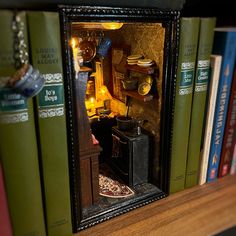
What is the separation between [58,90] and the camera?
1.90ft

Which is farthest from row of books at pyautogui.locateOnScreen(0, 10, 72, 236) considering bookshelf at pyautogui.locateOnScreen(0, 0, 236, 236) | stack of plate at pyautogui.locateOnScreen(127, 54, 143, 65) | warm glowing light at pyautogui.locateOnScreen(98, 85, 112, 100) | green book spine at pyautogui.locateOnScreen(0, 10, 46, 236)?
warm glowing light at pyautogui.locateOnScreen(98, 85, 112, 100)

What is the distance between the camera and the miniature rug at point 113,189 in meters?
0.87

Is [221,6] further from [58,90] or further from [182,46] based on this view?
[58,90]

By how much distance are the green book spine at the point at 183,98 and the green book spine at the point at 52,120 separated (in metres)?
0.35

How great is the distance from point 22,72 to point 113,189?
56cm

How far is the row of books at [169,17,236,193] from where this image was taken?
724mm

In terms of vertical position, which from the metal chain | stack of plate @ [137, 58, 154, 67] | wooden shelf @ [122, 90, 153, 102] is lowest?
wooden shelf @ [122, 90, 153, 102]

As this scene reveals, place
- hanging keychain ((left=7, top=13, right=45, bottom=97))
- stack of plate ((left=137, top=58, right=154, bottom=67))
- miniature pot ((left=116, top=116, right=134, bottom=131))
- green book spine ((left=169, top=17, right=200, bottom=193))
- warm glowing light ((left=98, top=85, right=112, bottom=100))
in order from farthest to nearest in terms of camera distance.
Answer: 1. warm glowing light ((left=98, top=85, right=112, bottom=100))
2. miniature pot ((left=116, top=116, right=134, bottom=131))
3. stack of plate ((left=137, top=58, right=154, bottom=67))
4. green book spine ((left=169, top=17, right=200, bottom=193))
5. hanging keychain ((left=7, top=13, right=45, bottom=97))

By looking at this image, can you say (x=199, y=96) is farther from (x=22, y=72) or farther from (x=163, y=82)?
(x=22, y=72)

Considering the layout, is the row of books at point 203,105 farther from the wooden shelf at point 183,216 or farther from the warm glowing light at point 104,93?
the warm glowing light at point 104,93

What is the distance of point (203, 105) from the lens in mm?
799

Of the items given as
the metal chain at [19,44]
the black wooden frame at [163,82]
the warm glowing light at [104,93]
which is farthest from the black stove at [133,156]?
the metal chain at [19,44]

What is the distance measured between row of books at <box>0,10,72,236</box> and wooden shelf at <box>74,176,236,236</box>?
15cm

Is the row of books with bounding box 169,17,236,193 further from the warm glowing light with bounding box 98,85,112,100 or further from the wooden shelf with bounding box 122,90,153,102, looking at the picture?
the warm glowing light with bounding box 98,85,112,100
